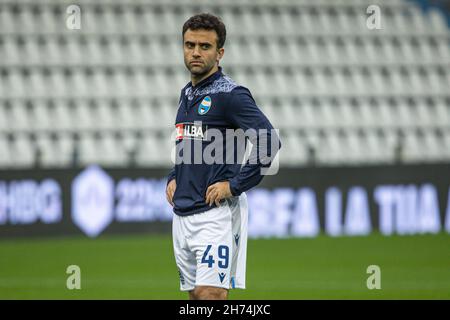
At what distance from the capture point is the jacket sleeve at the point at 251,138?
5.28 metres

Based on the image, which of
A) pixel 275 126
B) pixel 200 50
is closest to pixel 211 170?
pixel 200 50

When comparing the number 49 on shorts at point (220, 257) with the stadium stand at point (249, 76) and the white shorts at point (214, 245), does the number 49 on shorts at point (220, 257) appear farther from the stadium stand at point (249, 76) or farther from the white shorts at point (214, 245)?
the stadium stand at point (249, 76)

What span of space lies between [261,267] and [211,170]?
647 centimetres

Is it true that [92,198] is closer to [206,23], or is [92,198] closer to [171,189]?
[171,189]

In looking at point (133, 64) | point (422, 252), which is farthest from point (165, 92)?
point (422, 252)

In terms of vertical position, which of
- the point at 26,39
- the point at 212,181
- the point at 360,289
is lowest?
the point at 360,289

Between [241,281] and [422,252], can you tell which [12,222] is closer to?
[422,252]

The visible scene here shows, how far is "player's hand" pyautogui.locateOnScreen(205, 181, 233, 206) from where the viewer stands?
5301 mm

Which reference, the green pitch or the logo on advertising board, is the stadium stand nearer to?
the logo on advertising board

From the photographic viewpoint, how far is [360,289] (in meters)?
9.73

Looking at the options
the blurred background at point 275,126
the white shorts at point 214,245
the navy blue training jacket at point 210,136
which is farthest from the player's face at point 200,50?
the blurred background at point 275,126

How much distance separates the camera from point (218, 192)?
17.4 feet

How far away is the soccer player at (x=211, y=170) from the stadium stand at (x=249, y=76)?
994 centimetres
